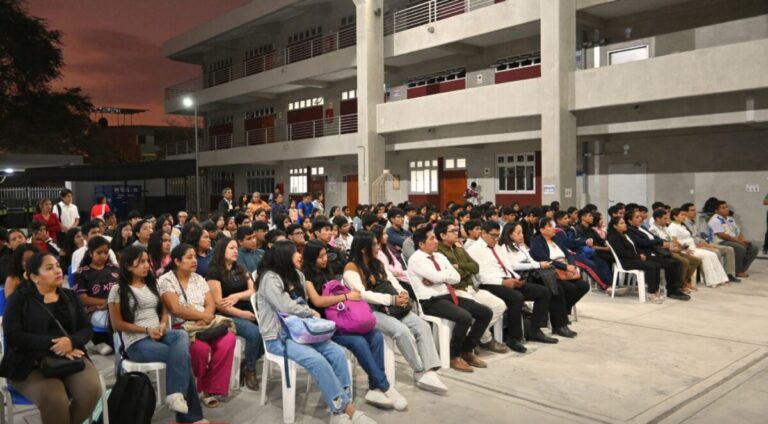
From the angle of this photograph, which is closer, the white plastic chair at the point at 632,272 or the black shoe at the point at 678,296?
the white plastic chair at the point at 632,272

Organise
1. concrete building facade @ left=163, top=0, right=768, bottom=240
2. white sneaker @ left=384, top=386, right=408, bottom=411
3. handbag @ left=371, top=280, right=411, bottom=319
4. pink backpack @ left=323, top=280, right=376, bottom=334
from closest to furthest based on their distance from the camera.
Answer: white sneaker @ left=384, top=386, right=408, bottom=411
pink backpack @ left=323, top=280, right=376, bottom=334
handbag @ left=371, top=280, right=411, bottom=319
concrete building facade @ left=163, top=0, right=768, bottom=240

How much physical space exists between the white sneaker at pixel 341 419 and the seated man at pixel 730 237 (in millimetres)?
9981

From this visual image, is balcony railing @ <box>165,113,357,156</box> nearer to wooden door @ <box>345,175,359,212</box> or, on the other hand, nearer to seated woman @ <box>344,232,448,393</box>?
wooden door @ <box>345,175,359,212</box>

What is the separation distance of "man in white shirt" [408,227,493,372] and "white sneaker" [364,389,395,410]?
1.22m

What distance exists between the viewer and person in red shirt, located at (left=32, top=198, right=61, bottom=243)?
35.9 ft

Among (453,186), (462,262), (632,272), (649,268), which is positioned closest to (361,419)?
(462,262)

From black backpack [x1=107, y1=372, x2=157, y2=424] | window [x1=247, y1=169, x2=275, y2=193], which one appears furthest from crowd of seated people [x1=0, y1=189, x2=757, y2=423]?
window [x1=247, y1=169, x2=275, y2=193]

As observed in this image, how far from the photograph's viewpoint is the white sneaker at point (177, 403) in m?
4.43

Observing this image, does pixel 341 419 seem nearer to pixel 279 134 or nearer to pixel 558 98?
pixel 558 98

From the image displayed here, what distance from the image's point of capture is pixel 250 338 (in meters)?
5.51

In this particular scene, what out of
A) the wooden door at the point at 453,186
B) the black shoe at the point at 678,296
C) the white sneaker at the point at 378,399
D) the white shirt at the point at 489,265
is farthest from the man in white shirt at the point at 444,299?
Result: the wooden door at the point at 453,186

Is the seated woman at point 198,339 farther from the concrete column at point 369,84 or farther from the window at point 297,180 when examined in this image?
the window at point 297,180

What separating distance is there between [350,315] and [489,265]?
2365 millimetres

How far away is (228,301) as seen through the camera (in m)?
5.61
